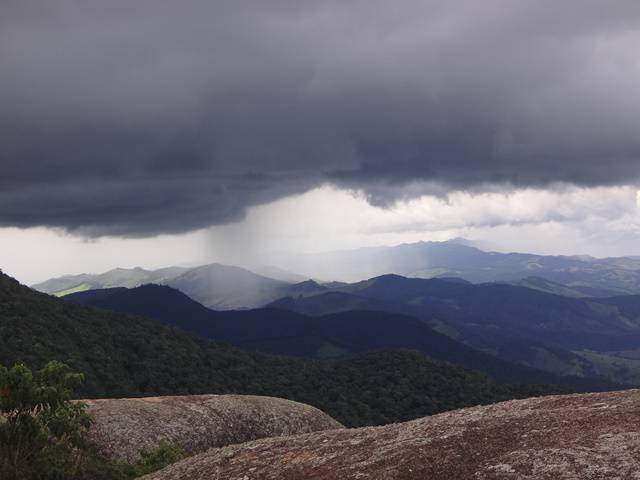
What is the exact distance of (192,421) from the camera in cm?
5522

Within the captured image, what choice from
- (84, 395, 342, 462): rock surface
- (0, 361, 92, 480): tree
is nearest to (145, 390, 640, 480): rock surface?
(0, 361, 92, 480): tree

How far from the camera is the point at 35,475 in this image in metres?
32.2

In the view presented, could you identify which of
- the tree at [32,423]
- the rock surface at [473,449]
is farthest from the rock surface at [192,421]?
the rock surface at [473,449]

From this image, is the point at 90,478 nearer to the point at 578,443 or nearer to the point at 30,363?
the point at 578,443

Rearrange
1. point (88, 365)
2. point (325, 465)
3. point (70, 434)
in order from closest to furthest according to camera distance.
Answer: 1. point (325, 465)
2. point (70, 434)
3. point (88, 365)

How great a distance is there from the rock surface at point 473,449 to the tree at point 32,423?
858 cm

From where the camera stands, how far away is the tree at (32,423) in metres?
32.7

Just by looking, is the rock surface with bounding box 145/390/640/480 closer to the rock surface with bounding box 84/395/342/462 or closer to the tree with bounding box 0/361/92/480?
the tree with bounding box 0/361/92/480

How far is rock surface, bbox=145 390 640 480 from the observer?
18578mm

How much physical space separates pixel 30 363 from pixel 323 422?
116200mm

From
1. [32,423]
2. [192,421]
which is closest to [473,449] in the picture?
[32,423]

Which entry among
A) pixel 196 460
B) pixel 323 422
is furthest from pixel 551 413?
pixel 323 422

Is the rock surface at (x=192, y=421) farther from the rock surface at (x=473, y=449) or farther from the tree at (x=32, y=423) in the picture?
the rock surface at (x=473, y=449)

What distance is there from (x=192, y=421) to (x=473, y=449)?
40.1 meters
